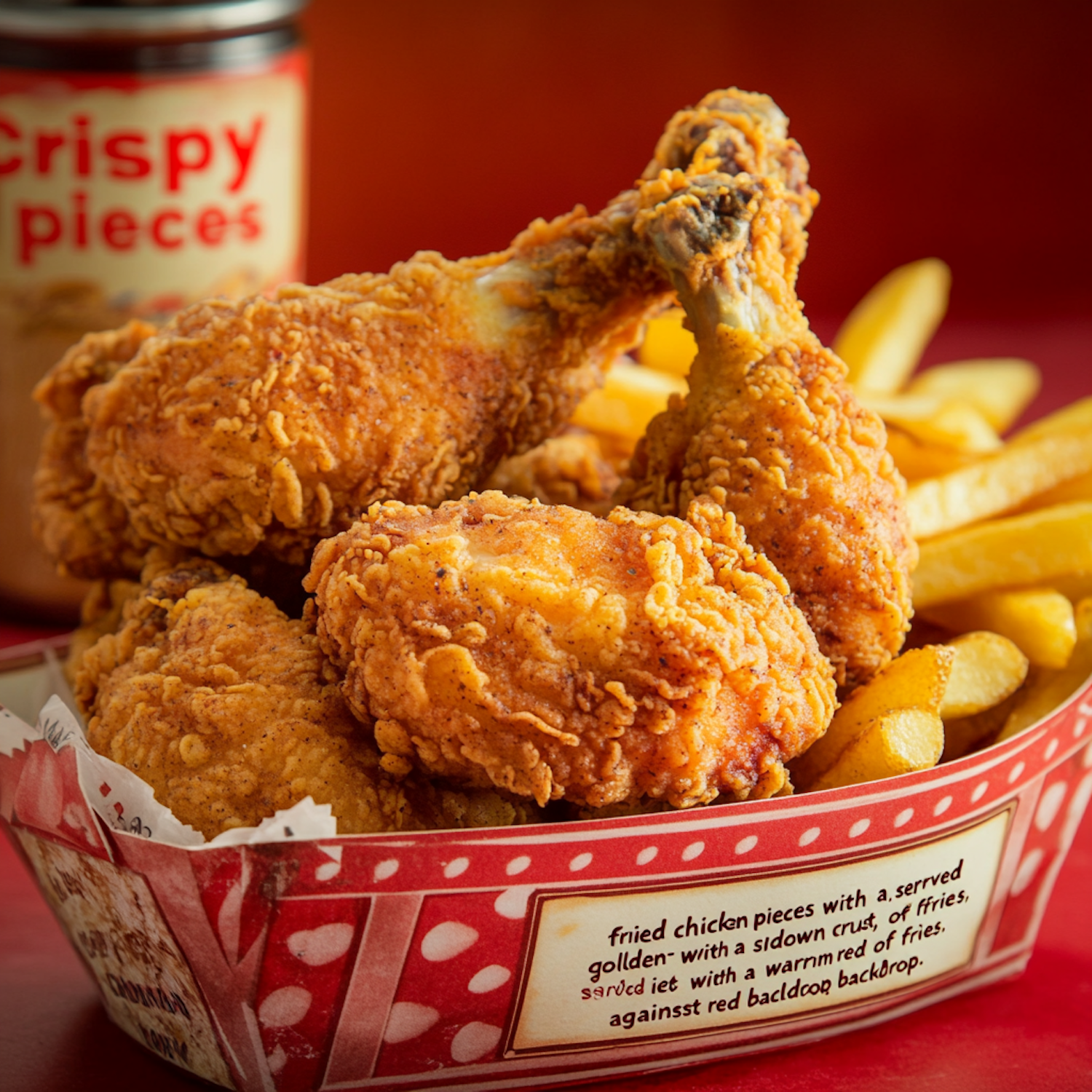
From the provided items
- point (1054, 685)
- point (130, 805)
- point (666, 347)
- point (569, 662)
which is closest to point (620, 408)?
point (666, 347)

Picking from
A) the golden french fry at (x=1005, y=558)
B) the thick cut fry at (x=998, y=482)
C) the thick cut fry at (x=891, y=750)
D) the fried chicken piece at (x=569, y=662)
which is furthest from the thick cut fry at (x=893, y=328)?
the fried chicken piece at (x=569, y=662)

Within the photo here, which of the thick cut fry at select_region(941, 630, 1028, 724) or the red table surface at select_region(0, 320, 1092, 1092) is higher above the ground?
the thick cut fry at select_region(941, 630, 1028, 724)

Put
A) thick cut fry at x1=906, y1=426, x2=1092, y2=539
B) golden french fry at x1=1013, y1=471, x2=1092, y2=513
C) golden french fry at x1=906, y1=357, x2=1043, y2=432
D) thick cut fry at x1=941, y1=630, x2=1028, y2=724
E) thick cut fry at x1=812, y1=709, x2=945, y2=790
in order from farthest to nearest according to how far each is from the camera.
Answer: golden french fry at x1=906, y1=357, x2=1043, y2=432 < golden french fry at x1=1013, y1=471, x2=1092, y2=513 < thick cut fry at x1=906, y1=426, x2=1092, y2=539 < thick cut fry at x1=941, y1=630, x2=1028, y2=724 < thick cut fry at x1=812, y1=709, x2=945, y2=790

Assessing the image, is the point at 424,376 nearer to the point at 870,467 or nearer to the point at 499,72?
the point at 870,467

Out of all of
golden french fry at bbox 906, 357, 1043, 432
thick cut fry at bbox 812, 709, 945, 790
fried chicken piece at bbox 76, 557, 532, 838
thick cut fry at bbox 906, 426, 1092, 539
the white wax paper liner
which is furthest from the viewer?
golden french fry at bbox 906, 357, 1043, 432

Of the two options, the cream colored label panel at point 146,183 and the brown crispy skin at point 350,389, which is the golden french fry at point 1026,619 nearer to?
the brown crispy skin at point 350,389

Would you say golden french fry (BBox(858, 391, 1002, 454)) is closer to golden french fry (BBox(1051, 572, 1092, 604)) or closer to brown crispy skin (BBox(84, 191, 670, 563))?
golden french fry (BBox(1051, 572, 1092, 604))

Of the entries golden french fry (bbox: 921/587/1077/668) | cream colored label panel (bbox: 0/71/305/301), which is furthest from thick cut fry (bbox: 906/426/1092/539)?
cream colored label panel (bbox: 0/71/305/301)
